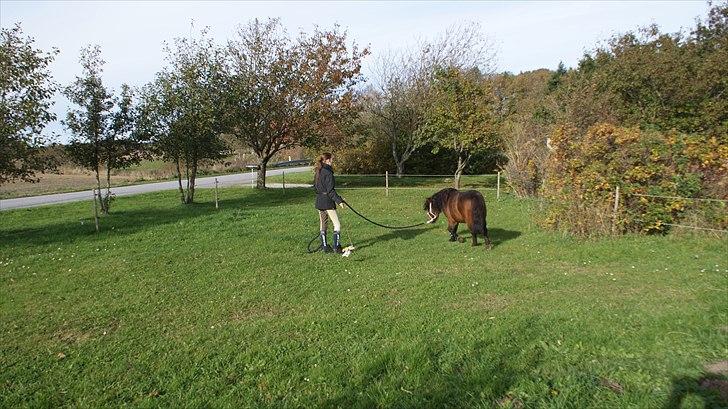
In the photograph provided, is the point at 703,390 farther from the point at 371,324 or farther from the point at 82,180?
the point at 82,180

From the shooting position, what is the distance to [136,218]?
14.9 metres

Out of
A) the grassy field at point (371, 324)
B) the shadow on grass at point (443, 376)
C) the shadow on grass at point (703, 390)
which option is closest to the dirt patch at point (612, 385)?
the grassy field at point (371, 324)

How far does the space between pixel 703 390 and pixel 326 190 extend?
22.6ft

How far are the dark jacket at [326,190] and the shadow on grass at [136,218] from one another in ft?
19.1

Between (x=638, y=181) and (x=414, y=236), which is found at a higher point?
(x=638, y=181)

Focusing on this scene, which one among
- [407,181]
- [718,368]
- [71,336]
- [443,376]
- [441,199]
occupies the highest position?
[441,199]

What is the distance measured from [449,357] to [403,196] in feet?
52.3

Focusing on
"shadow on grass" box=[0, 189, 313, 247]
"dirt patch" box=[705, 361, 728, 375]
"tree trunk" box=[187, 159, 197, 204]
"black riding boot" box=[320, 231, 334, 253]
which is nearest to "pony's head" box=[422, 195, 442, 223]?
"black riding boot" box=[320, 231, 334, 253]

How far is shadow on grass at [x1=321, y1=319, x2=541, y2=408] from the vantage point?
3.65 m

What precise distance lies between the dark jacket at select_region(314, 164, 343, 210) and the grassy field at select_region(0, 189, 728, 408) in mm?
992

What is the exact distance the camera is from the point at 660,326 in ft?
15.6

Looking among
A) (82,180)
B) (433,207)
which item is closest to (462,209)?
(433,207)

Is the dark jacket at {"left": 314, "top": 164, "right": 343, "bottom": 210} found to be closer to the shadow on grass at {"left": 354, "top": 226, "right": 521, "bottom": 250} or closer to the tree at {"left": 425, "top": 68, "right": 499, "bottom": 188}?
the shadow on grass at {"left": 354, "top": 226, "right": 521, "bottom": 250}

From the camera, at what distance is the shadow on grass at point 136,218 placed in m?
12.0
